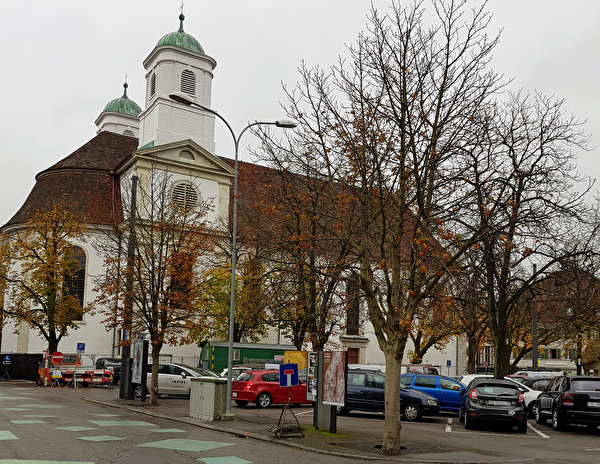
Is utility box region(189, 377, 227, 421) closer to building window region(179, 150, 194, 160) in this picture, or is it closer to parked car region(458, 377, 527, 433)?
parked car region(458, 377, 527, 433)

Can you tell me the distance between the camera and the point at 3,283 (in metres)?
40.3

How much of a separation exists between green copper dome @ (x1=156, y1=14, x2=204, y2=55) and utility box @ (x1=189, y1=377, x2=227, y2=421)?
3775 centimetres

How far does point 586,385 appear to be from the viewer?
60.1 ft

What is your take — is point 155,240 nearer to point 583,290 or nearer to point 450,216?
point 450,216

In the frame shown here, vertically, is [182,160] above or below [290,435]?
above

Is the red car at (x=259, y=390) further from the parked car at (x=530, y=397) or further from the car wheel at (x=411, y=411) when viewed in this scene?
the parked car at (x=530, y=397)

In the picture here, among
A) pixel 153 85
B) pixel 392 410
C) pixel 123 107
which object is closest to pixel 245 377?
pixel 392 410

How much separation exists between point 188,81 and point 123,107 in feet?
105

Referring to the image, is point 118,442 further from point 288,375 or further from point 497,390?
point 497,390

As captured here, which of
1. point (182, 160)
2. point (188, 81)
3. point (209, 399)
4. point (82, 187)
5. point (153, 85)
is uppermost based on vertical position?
point (188, 81)

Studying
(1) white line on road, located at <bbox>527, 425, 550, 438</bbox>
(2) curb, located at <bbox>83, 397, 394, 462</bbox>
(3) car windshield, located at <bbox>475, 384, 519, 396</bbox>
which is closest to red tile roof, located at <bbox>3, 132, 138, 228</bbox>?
(2) curb, located at <bbox>83, 397, 394, 462</bbox>

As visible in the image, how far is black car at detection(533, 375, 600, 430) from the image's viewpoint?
58.5 ft

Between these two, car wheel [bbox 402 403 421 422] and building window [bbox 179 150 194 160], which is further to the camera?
building window [bbox 179 150 194 160]

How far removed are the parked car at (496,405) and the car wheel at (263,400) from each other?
7.84 meters
